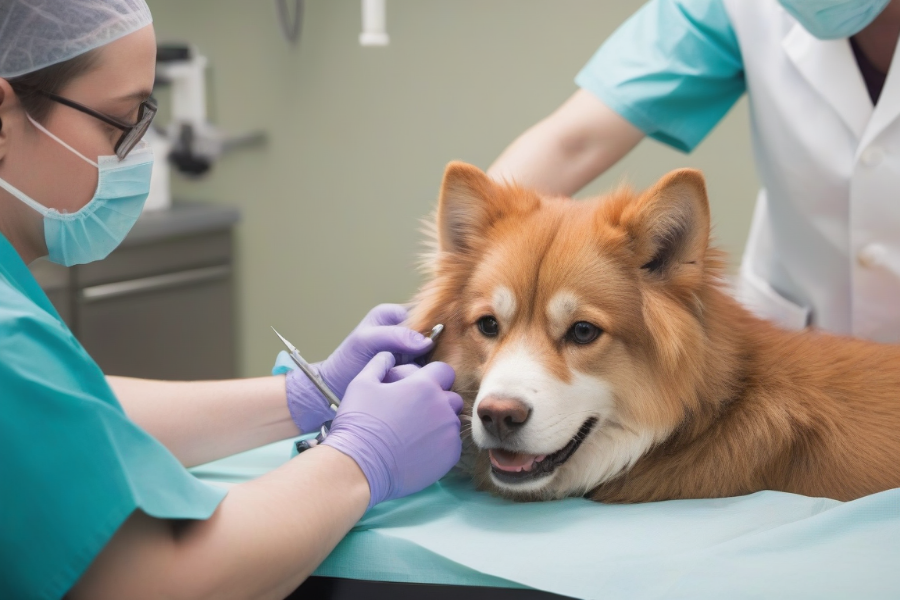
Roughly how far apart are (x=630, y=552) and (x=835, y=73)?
3.36ft

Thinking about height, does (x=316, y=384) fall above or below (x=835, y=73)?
below

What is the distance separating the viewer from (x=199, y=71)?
323 cm

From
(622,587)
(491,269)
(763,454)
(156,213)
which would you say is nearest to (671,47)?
(491,269)

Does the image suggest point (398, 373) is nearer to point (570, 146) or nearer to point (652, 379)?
point (652, 379)

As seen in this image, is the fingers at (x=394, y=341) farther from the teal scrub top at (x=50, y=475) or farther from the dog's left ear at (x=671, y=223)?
the teal scrub top at (x=50, y=475)

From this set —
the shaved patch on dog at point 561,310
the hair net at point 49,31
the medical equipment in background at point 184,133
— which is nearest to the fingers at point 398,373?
the shaved patch on dog at point 561,310

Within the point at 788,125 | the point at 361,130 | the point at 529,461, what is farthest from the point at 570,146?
the point at 361,130

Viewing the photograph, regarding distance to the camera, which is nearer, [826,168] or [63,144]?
[63,144]

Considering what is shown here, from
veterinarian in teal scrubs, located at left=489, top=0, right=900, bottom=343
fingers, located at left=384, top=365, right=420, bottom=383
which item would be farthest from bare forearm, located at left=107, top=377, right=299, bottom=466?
veterinarian in teal scrubs, located at left=489, top=0, right=900, bottom=343

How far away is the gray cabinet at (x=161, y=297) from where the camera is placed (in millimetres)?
2908

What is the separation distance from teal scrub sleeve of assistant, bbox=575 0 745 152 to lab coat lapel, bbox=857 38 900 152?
0.31m

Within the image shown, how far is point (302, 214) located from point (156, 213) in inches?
23.9

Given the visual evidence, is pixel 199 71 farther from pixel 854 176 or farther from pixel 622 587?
pixel 622 587

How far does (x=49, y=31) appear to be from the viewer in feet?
3.24
